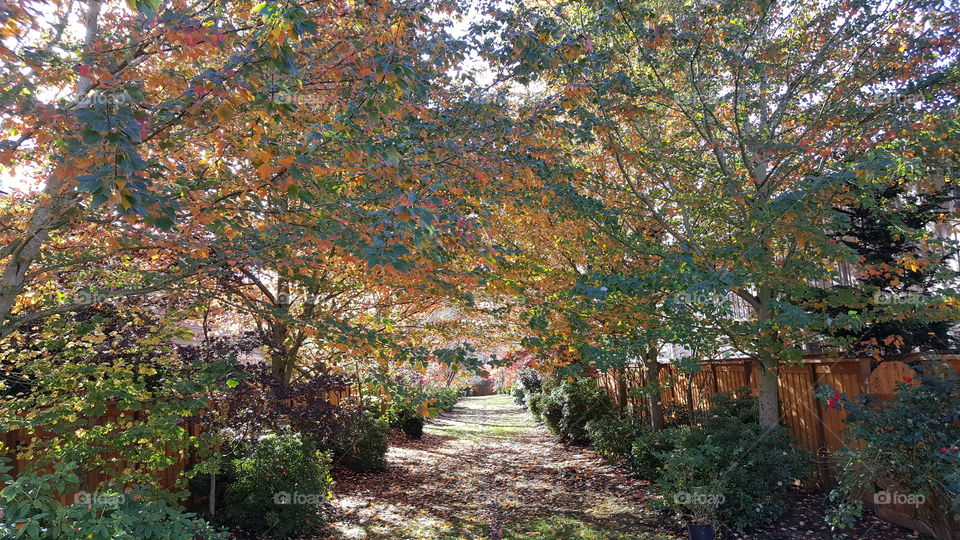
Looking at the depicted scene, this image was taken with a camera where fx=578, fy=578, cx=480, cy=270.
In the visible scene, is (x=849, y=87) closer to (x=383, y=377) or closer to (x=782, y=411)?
(x=782, y=411)

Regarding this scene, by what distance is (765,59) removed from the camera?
761 centimetres

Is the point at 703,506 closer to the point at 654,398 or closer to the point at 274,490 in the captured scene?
the point at 654,398

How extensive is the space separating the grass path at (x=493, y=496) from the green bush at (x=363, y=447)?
27cm

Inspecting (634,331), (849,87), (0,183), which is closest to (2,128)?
(0,183)

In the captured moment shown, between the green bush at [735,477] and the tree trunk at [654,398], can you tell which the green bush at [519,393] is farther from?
the green bush at [735,477]

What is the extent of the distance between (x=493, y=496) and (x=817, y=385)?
5.05m

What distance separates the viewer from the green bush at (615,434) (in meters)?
10.8

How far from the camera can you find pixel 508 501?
29.4 feet

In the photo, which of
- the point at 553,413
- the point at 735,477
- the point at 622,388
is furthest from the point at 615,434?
the point at 735,477

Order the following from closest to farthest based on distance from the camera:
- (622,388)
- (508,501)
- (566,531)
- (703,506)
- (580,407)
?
(703,506) → (566,531) → (508,501) → (622,388) → (580,407)

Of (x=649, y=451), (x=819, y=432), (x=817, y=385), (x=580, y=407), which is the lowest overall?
(x=649, y=451)

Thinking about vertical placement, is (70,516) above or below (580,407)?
above

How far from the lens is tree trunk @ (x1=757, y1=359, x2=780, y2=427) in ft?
25.2

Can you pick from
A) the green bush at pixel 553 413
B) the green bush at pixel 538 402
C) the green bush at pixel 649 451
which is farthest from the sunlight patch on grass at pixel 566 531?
the green bush at pixel 538 402
